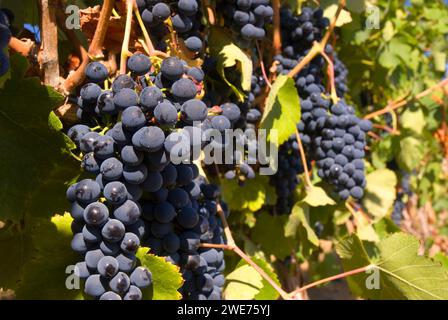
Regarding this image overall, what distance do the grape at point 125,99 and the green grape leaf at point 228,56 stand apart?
0.56 metres

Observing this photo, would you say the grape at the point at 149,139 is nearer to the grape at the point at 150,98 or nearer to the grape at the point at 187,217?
the grape at the point at 150,98

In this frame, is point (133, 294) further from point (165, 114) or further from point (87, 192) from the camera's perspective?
point (165, 114)

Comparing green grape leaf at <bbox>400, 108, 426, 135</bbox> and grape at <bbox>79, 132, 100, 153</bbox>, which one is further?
green grape leaf at <bbox>400, 108, 426, 135</bbox>

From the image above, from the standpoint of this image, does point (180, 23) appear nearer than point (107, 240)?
No

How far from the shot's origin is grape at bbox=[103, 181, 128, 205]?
1098mm

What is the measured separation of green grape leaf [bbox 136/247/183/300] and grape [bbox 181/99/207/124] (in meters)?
0.33

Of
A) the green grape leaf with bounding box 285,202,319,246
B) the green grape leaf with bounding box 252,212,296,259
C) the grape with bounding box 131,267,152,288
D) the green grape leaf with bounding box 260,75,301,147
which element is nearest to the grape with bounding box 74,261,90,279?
the grape with bounding box 131,267,152,288

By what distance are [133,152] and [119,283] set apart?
0.94 feet

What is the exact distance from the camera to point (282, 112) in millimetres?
1816

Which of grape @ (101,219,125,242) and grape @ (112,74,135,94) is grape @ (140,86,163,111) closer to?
grape @ (112,74,135,94)

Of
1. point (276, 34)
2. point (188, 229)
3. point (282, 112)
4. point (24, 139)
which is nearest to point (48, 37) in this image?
point (24, 139)

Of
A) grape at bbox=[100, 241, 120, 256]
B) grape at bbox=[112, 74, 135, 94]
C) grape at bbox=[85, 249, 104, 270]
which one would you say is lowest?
grape at bbox=[85, 249, 104, 270]

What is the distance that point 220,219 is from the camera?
1724 mm

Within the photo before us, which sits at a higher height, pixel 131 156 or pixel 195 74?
pixel 195 74
